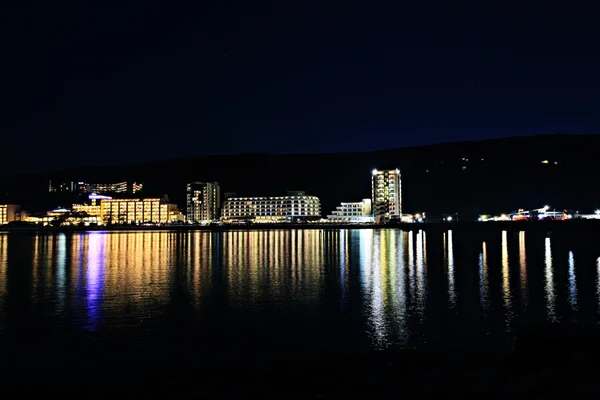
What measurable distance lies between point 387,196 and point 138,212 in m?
68.4

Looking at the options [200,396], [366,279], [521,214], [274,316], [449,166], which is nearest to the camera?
[200,396]

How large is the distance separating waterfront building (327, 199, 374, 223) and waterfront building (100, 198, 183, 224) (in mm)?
44675

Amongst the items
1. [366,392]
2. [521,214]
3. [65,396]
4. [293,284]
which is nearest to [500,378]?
[366,392]

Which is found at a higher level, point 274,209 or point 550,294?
point 274,209

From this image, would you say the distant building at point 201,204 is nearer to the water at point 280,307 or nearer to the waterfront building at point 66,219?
the waterfront building at point 66,219

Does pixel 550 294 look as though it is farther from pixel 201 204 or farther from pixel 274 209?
pixel 201 204

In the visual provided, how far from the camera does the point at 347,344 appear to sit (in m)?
11.4

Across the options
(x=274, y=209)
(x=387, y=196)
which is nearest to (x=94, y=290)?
(x=274, y=209)

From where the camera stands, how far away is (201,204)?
156 metres

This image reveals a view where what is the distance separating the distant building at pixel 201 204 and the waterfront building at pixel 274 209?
382 inches

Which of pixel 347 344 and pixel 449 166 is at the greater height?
pixel 449 166

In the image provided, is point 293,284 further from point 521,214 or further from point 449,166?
point 449,166

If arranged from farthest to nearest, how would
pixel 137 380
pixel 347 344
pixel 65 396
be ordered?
pixel 347 344, pixel 137 380, pixel 65 396

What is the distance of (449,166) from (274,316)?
180 m
